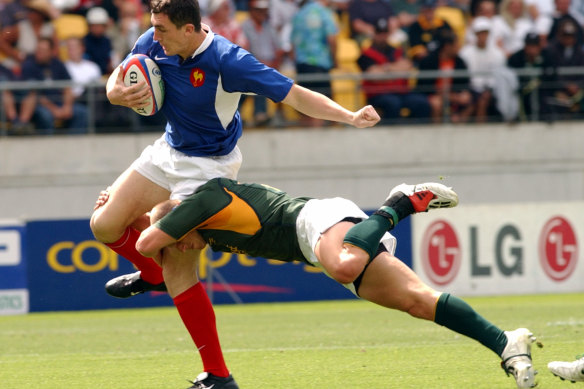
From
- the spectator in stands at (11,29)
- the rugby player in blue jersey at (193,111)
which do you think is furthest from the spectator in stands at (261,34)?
the rugby player in blue jersey at (193,111)

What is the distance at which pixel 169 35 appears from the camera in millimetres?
6215

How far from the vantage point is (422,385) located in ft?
20.4

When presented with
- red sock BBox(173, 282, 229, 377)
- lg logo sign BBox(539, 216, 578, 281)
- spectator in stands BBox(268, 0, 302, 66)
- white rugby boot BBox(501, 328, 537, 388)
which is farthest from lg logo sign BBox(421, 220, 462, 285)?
white rugby boot BBox(501, 328, 537, 388)

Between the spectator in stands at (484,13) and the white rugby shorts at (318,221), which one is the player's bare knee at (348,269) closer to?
the white rugby shorts at (318,221)

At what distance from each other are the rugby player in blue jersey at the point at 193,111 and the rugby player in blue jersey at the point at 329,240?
25 cm

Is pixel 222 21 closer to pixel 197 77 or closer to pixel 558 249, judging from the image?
pixel 558 249

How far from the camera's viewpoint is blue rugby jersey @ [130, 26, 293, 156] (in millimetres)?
6203

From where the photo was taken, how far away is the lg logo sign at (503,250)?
47.6 ft

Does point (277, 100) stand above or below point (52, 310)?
above

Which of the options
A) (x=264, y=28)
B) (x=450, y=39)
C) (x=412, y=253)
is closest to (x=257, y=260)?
(x=412, y=253)

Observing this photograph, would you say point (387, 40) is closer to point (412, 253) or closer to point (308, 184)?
point (308, 184)

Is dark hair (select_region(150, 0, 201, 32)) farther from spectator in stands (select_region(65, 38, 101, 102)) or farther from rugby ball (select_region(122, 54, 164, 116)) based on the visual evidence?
spectator in stands (select_region(65, 38, 101, 102))

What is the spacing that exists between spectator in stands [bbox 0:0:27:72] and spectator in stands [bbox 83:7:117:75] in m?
0.92

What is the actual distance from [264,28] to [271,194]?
9.65 m
